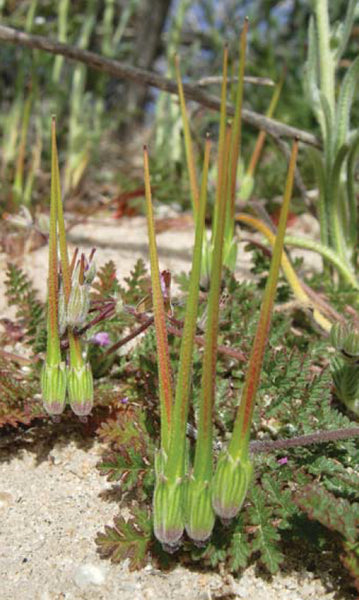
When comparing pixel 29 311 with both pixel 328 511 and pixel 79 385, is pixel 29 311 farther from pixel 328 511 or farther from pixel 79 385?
pixel 328 511

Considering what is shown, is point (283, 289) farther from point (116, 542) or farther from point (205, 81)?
point (116, 542)

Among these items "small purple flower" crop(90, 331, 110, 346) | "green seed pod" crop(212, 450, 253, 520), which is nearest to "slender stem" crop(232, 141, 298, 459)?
"green seed pod" crop(212, 450, 253, 520)

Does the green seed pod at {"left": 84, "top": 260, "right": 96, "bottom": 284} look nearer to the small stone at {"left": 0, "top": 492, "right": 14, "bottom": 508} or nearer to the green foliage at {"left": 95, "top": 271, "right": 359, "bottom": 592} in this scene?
the green foliage at {"left": 95, "top": 271, "right": 359, "bottom": 592}

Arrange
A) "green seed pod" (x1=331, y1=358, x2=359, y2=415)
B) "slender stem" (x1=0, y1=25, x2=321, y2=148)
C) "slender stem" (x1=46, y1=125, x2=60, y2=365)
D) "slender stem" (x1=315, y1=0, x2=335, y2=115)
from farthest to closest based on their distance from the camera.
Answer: "slender stem" (x1=0, y1=25, x2=321, y2=148)
"slender stem" (x1=315, y1=0, x2=335, y2=115)
"green seed pod" (x1=331, y1=358, x2=359, y2=415)
"slender stem" (x1=46, y1=125, x2=60, y2=365)

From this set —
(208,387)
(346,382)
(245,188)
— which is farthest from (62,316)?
(245,188)


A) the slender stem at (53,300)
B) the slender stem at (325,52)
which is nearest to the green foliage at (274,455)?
the slender stem at (53,300)

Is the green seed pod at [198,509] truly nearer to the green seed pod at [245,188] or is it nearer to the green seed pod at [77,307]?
the green seed pod at [77,307]
